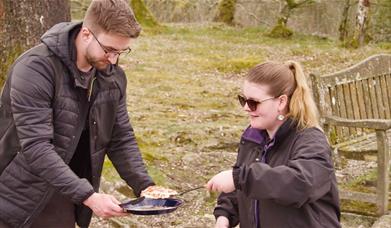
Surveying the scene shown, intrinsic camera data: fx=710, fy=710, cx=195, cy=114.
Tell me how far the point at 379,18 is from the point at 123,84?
21279 millimetres

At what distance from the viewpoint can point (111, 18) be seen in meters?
3.36

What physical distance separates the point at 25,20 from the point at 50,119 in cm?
252

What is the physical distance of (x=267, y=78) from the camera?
3395 millimetres

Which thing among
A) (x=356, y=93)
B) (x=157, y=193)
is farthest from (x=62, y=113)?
(x=356, y=93)

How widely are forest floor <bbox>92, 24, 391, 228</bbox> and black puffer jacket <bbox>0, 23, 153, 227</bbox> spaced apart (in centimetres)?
210

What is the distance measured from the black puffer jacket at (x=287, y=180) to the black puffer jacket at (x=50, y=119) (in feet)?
2.53

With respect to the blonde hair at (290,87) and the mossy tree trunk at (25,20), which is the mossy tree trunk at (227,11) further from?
the blonde hair at (290,87)

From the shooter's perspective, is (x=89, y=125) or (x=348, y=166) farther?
(x=348, y=166)

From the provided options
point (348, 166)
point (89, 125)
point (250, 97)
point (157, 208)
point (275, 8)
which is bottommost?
point (275, 8)

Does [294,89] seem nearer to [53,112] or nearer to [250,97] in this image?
[250,97]

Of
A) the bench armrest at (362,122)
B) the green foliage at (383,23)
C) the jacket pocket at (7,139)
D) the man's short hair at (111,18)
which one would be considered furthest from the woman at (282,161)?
the green foliage at (383,23)

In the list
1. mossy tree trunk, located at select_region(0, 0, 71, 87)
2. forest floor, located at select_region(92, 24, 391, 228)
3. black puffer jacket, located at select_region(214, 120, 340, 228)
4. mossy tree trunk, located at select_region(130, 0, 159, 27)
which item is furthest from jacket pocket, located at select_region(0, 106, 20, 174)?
mossy tree trunk, located at select_region(130, 0, 159, 27)

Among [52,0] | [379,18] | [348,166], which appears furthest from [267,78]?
[379,18]

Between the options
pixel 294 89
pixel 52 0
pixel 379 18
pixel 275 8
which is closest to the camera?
pixel 294 89
